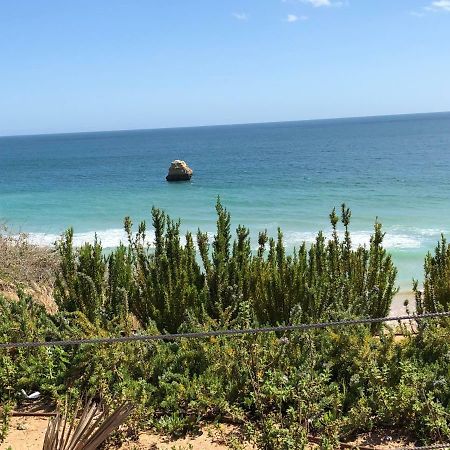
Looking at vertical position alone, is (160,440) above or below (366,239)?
above

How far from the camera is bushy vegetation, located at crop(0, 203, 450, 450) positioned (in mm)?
3918

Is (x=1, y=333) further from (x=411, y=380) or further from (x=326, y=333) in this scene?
(x=411, y=380)

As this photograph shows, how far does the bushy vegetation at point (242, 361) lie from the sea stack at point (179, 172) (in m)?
39.3

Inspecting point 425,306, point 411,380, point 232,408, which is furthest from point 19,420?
point 425,306

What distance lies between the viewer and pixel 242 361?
4387mm

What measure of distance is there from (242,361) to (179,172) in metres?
Answer: 41.6

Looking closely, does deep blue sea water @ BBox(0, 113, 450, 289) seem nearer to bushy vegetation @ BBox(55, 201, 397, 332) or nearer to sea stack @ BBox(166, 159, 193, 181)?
sea stack @ BBox(166, 159, 193, 181)

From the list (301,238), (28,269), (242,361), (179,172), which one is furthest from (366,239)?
(179,172)

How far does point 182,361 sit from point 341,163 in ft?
178

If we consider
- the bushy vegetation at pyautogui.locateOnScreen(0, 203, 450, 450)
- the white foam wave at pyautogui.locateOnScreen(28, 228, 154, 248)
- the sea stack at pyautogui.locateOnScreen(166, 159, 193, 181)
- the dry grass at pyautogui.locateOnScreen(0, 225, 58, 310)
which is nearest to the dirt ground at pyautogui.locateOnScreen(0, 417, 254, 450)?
the bushy vegetation at pyautogui.locateOnScreen(0, 203, 450, 450)

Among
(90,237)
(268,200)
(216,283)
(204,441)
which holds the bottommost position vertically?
(90,237)

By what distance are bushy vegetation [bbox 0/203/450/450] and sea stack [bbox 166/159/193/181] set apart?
129 feet

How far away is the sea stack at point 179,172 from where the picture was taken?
45469 mm

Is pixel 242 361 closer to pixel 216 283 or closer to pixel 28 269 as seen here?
pixel 216 283
